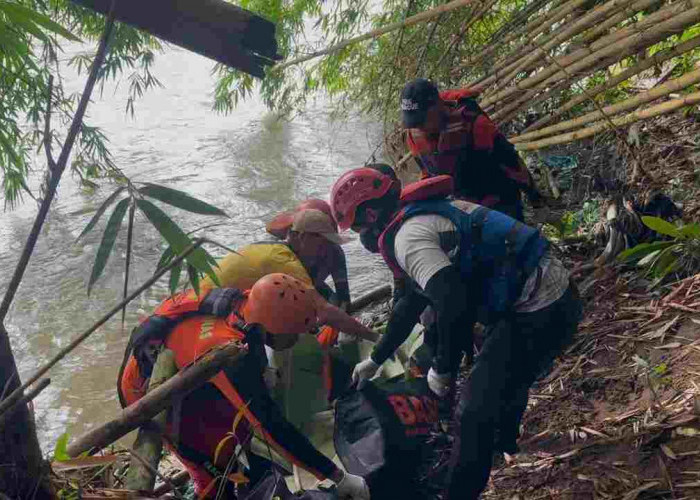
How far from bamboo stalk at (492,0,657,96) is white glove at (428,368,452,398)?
2034 mm

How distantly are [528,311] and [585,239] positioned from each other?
2.06 m

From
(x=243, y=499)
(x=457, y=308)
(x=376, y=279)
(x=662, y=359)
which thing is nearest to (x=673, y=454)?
(x=662, y=359)

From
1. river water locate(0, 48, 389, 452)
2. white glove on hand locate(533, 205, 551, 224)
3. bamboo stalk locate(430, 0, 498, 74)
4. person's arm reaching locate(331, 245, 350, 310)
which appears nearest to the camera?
person's arm reaching locate(331, 245, 350, 310)

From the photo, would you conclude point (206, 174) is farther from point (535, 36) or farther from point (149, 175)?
point (535, 36)

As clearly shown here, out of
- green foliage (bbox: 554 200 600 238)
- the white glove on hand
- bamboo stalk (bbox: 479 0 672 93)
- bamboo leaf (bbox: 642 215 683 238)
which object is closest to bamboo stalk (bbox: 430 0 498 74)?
bamboo stalk (bbox: 479 0 672 93)

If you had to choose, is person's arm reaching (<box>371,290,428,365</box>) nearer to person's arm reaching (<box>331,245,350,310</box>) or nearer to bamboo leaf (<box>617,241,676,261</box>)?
person's arm reaching (<box>331,245,350,310</box>)

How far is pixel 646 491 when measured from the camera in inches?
108

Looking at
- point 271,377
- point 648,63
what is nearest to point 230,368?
point 271,377

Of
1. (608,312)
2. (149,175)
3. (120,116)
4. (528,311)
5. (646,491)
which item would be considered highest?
(120,116)

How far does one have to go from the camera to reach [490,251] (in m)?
2.91

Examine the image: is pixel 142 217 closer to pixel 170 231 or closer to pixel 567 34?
pixel 567 34

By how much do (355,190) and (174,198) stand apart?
1.58 metres

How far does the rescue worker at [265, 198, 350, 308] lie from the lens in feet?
13.7

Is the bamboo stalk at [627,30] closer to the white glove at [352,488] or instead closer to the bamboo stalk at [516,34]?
the bamboo stalk at [516,34]
